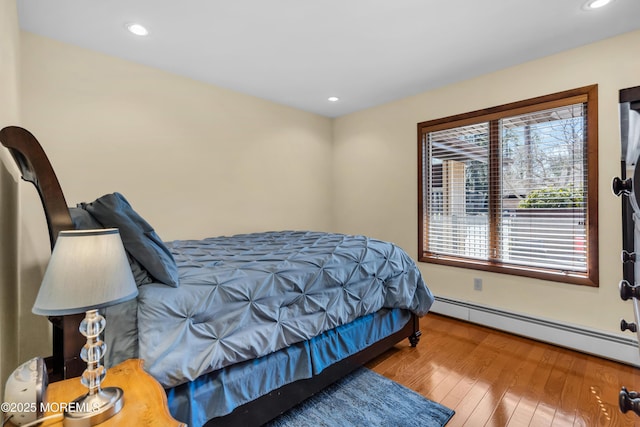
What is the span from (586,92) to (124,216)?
3371 millimetres

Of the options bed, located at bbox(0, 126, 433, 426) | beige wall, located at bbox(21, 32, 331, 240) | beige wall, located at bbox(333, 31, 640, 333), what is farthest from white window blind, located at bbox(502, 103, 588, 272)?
beige wall, located at bbox(21, 32, 331, 240)

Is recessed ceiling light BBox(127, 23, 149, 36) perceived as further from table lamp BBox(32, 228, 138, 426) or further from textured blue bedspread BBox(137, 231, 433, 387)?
table lamp BBox(32, 228, 138, 426)

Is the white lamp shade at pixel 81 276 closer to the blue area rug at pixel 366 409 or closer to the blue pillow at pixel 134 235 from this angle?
the blue pillow at pixel 134 235

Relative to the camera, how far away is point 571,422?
5.31 ft

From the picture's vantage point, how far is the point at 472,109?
3049 millimetres

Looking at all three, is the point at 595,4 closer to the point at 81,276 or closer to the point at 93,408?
the point at 81,276

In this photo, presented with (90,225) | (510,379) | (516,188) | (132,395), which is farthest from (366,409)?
(516,188)

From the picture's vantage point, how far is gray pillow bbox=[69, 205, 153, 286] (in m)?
1.16

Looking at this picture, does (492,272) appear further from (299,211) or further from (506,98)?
(299,211)

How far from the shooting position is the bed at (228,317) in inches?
44.6

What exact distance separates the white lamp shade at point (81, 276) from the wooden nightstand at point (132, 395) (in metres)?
0.33

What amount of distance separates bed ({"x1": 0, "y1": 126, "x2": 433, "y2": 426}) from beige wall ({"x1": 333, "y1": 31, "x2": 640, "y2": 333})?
1.50 meters

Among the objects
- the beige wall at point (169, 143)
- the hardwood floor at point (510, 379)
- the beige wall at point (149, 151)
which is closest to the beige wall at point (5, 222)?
the beige wall at point (149, 151)

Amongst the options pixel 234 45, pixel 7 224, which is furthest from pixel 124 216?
pixel 234 45
